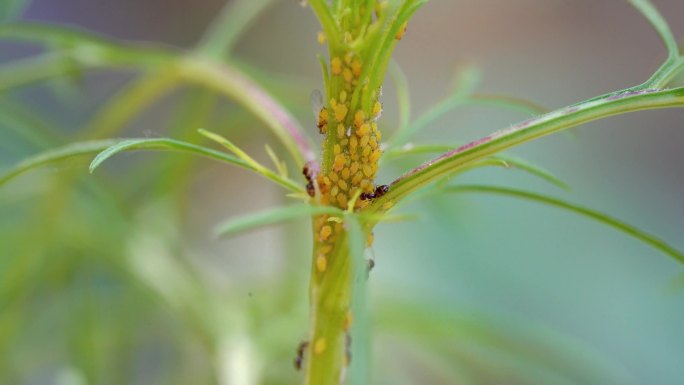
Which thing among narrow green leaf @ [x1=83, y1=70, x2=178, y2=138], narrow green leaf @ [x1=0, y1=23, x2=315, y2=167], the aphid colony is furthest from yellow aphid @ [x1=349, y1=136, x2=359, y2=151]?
narrow green leaf @ [x1=83, y1=70, x2=178, y2=138]

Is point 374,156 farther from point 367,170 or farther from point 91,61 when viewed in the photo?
point 91,61

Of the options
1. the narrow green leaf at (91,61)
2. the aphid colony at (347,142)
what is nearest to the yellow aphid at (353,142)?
the aphid colony at (347,142)

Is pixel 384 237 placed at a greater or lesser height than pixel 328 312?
greater

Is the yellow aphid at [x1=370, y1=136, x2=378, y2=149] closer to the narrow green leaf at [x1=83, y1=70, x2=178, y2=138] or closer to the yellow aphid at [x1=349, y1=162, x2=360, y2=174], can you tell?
the yellow aphid at [x1=349, y1=162, x2=360, y2=174]

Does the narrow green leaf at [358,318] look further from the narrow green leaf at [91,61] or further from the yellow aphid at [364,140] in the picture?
the narrow green leaf at [91,61]

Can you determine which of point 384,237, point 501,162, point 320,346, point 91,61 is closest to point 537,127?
point 501,162

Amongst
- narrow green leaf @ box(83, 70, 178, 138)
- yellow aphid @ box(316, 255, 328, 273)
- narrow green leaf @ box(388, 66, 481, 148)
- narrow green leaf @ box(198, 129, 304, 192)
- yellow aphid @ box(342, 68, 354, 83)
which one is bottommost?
yellow aphid @ box(316, 255, 328, 273)
